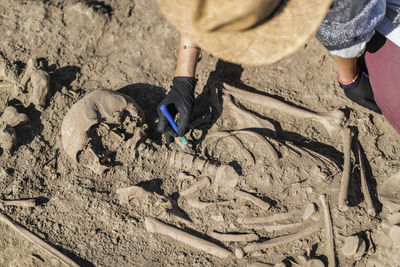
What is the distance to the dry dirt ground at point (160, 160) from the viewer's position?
321 cm

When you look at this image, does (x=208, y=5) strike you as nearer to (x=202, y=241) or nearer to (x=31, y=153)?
(x=202, y=241)

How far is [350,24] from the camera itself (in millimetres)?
2312

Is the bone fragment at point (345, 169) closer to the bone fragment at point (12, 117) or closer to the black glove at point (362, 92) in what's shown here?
the black glove at point (362, 92)

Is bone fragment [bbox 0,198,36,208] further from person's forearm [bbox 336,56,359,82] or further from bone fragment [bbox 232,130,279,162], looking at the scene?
person's forearm [bbox 336,56,359,82]

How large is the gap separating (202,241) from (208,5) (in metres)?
2.13

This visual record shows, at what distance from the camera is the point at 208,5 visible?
1.87 meters

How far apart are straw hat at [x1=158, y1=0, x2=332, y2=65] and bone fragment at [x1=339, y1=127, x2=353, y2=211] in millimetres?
1647

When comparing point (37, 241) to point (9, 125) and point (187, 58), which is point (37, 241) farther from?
point (187, 58)

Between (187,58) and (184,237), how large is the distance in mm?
1775

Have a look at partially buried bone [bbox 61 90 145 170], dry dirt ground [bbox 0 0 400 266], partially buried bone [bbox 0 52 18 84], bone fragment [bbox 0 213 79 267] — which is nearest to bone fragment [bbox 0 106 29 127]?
dry dirt ground [bbox 0 0 400 266]

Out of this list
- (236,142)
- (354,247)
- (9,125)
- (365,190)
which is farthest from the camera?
(9,125)

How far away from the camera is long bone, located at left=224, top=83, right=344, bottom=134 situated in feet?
11.6

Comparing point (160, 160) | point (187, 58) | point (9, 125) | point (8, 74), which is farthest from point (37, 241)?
Result: point (187, 58)

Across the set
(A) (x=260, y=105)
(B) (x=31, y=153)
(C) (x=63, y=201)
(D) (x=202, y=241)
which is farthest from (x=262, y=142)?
(B) (x=31, y=153)
